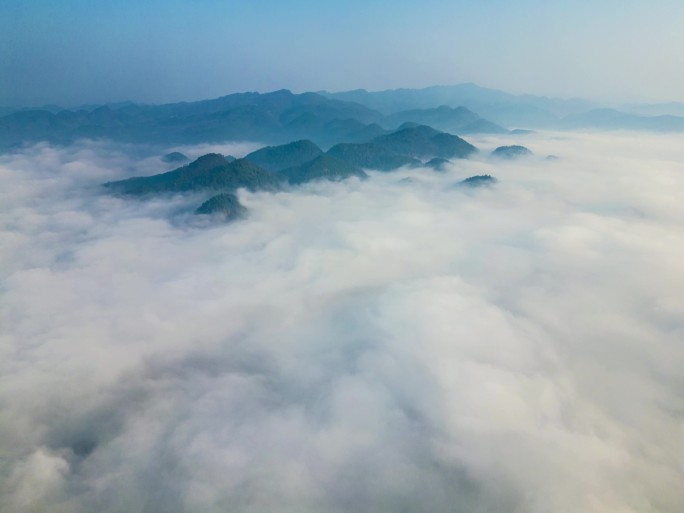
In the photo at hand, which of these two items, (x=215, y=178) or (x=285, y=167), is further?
(x=285, y=167)

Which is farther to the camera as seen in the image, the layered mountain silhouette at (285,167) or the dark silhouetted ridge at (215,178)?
the dark silhouetted ridge at (215,178)

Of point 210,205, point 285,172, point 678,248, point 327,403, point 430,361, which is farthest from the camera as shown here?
point 285,172

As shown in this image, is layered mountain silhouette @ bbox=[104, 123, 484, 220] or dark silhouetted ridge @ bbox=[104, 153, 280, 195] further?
dark silhouetted ridge @ bbox=[104, 153, 280, 195]

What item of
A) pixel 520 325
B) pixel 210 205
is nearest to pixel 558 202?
pixel 520 325

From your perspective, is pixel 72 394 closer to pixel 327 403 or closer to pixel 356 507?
pixel 327 403

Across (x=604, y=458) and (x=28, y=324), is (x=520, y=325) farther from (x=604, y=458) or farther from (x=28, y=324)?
(x=28, y=324)

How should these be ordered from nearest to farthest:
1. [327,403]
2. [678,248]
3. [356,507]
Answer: [356,507] < [327,403] < [678,248]

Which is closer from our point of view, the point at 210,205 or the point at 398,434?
the point at 398,434

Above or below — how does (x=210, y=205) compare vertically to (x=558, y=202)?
above

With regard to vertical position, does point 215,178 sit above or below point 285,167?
above
